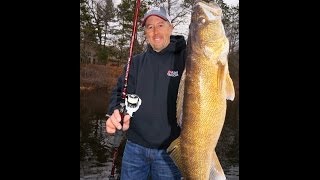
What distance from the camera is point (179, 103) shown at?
2215mm

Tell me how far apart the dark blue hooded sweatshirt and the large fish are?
0.50m

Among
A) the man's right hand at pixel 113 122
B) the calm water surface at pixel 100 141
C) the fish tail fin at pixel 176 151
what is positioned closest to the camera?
the fish tail fin at pixel 176 151

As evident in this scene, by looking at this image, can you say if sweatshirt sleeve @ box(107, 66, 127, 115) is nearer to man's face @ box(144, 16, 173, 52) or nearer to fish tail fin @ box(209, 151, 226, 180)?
man's face @ box(144, 16, 173, 52)

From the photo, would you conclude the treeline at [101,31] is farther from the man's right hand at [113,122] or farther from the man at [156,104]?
the man's right hand at [113,122]

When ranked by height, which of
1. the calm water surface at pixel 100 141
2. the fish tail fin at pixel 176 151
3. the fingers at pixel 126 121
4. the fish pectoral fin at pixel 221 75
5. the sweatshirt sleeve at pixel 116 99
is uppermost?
the fish pectoral fin at pixel 221 75

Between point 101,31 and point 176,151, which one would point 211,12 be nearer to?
point 176,151

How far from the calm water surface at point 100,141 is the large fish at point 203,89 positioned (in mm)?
5144

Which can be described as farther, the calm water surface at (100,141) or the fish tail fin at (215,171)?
the calm water surface at (100,141)

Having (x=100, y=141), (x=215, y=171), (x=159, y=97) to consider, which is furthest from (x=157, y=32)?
(x=100, y=141)

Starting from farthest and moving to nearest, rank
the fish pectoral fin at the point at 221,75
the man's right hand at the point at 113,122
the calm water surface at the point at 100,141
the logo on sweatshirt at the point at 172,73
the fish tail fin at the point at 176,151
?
the calm water surface at the point at 100,141, the logo on sweatshirt at the point at 172,73, the man's right hand at the point at 113,122, the fish tail fin at the point at 176,151, the fish pectoral fin at the point at 221,75

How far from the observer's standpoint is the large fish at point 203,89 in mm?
2078

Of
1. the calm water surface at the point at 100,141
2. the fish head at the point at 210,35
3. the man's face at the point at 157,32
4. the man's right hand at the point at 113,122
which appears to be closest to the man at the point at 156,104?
the man's face at the point at 157,32

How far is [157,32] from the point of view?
8.98 ft

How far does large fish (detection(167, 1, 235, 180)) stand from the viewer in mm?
2078
